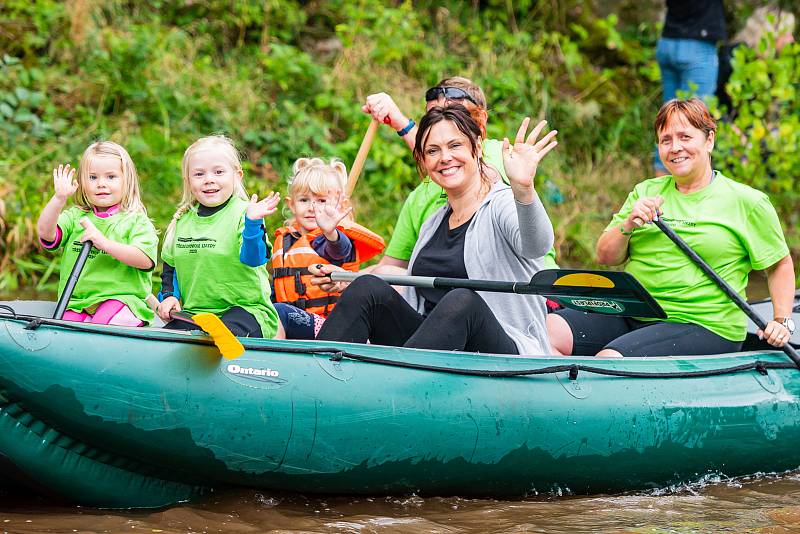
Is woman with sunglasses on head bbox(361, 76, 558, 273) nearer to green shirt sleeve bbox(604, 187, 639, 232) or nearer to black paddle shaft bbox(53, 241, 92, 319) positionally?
green shirt sleeve bbox(604, 187, 639, 232)

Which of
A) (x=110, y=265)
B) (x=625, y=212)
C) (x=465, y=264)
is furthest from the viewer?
(x=625, y=212)

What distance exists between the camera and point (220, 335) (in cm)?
315

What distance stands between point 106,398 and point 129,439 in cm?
15

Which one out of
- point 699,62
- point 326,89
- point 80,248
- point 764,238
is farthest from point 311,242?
Answer: point 326,89

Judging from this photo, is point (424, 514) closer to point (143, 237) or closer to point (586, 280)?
point (586, 280)

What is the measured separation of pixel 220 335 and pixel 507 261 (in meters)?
1.03

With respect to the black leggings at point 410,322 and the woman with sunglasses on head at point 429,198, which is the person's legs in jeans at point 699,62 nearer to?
the woman with sunglasses on head at point 429,198

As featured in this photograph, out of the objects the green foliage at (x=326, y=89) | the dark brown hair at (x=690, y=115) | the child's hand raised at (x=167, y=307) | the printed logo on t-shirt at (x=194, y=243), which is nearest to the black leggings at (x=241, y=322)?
the child's hand raised at (x=167, y=307)

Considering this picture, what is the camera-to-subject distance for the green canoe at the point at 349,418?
3.11 meters

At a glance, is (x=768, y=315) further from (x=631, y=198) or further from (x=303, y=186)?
(x=303, y=186)

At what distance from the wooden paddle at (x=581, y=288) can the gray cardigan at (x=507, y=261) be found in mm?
100

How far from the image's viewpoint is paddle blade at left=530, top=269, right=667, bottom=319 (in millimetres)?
3539

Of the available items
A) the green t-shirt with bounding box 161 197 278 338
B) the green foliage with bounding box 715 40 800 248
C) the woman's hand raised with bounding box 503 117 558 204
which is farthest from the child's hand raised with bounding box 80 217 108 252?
the green foliage with bounding box 715 40 800 248

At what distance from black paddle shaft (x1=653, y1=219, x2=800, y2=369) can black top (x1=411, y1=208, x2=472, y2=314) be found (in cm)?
68
